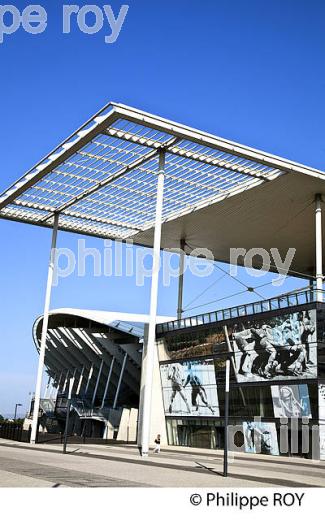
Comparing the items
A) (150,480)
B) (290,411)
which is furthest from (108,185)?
(150,480)

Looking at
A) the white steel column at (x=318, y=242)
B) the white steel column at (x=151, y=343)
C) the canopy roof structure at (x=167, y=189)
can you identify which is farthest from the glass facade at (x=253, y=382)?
the canopy roof structure at (x=167, y=189)

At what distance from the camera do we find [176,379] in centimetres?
4144

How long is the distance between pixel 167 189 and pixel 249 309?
28.0 ft

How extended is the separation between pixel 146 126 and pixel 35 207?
1289 cm

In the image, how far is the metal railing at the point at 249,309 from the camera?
106 ft

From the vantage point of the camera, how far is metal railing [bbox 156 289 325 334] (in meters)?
32.4

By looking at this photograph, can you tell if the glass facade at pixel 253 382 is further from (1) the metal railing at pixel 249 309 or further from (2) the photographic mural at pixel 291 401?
(1) the metal railing at pixel 249 309

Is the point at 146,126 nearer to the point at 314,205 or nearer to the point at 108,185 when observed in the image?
the point at 108,185

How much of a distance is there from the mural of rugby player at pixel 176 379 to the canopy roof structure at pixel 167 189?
9.78m

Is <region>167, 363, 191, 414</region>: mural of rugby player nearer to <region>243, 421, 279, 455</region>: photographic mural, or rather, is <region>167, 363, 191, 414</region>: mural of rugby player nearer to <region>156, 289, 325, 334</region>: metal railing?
<region>156, 289, 325, 334</region>: metal railing

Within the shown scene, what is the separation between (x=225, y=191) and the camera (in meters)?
36.5

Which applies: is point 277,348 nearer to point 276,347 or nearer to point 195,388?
point 276,347
